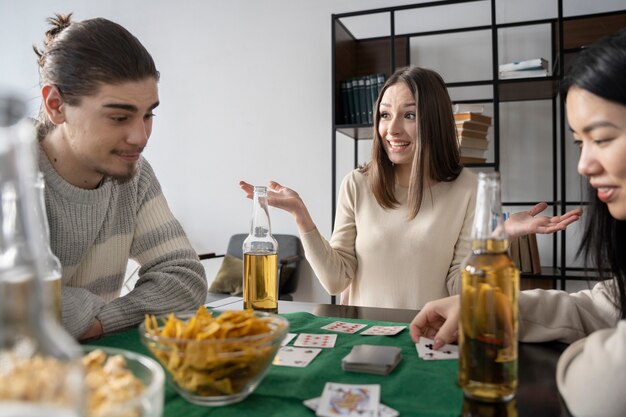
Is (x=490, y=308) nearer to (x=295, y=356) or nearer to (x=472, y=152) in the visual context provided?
(x=295, y=356)

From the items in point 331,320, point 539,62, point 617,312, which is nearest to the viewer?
point 617,312

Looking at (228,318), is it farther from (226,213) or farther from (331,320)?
(226,213)

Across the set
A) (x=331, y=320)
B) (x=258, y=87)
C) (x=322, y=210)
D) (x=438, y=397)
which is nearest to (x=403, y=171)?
(x=331, y=320)

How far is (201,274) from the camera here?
1.35 metres

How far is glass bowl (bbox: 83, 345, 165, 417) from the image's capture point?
447mm

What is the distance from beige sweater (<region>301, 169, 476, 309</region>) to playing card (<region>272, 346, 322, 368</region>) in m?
0.86

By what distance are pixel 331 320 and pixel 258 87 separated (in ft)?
10.6

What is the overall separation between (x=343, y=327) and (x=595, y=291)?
0.55m

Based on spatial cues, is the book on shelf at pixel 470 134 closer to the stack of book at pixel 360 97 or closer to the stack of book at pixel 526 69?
the stack of book at pixel 526 69

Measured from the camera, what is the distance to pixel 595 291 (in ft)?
3.56

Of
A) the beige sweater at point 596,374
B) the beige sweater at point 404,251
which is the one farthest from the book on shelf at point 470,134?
the beige sweater at point 596,374

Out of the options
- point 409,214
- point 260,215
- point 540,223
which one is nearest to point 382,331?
point 260,215

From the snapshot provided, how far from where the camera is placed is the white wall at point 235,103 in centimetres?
391

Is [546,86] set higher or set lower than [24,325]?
higher
